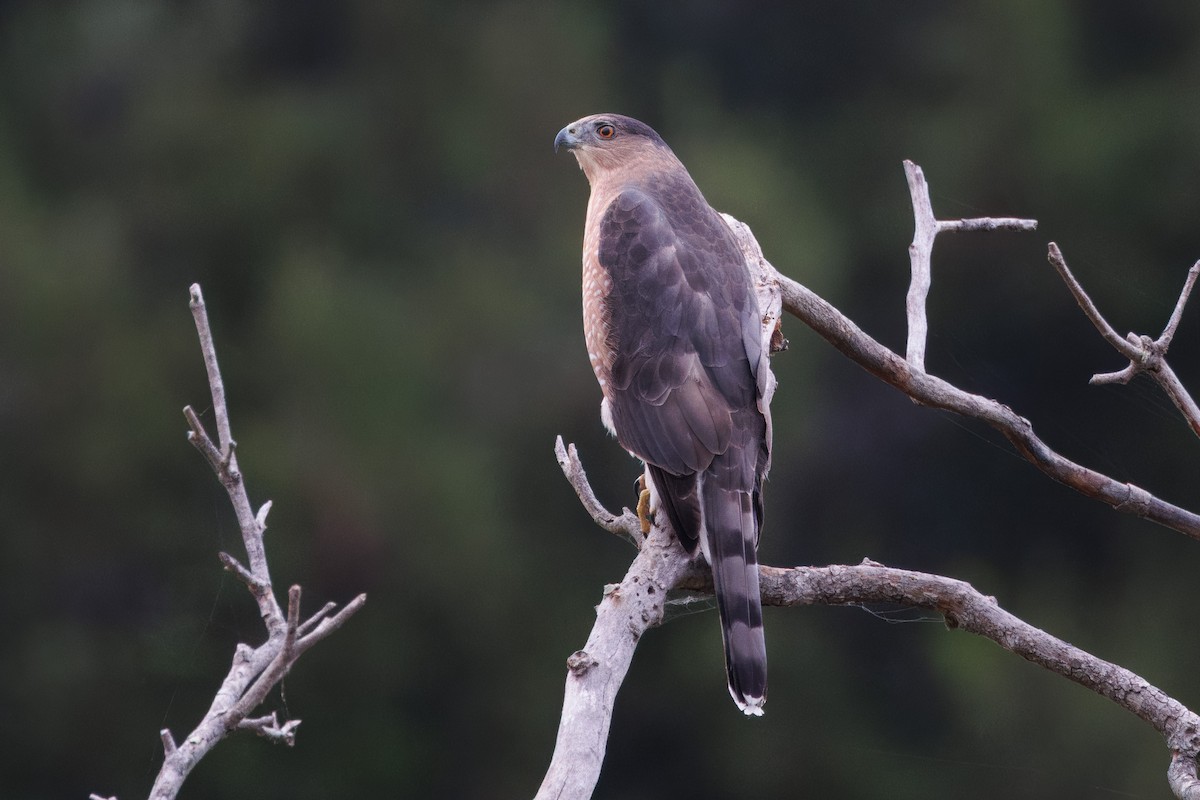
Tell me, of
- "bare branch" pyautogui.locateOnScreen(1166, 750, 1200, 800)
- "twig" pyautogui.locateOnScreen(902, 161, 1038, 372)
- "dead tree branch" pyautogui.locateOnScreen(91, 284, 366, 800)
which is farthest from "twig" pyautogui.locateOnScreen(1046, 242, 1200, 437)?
"dead tree branch" pyautogui.locateOnScreen(91, 284, 366, 800)

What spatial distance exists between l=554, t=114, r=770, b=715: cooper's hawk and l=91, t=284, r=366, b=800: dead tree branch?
587 mm

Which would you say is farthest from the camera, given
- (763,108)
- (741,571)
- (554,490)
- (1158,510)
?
(763,108)

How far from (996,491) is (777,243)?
2.11 meters

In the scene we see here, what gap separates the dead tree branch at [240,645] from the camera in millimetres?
1709

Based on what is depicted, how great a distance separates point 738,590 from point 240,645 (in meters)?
0.74

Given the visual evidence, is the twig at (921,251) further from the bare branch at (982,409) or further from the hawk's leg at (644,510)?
the hawk's leg at (644,510)

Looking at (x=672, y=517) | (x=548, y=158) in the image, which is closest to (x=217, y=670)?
(x=548, y=158)

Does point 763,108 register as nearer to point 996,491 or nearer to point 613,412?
point 996,491

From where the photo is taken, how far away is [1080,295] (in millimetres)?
2109

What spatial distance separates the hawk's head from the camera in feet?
9.91

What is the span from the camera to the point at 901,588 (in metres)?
2.10

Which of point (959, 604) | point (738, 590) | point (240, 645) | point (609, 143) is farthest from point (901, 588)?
point (609, 143)

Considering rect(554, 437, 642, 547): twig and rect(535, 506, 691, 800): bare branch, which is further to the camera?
rect(554, 437, 642, 547): twig

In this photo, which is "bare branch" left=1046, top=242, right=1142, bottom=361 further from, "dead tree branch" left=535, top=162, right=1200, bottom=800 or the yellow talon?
the yellow talon
